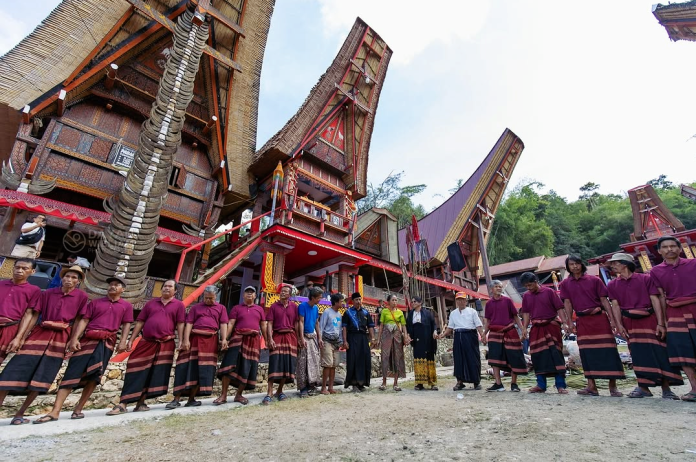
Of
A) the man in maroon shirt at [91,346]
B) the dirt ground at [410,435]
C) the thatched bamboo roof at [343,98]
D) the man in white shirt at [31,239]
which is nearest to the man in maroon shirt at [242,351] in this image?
the dirt ground at [410,435]

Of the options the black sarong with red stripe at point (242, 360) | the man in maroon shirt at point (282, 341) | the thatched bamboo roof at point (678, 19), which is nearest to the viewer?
the black sarong with red stripe at point (242, 360)

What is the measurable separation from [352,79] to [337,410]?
1111 cm

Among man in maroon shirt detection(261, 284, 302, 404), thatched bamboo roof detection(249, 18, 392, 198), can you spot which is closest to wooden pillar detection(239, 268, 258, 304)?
thatched bamboo roof detection(249, 18, 392, 198)

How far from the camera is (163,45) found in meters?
9.09

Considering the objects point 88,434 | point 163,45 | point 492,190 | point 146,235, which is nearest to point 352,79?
point 163,45

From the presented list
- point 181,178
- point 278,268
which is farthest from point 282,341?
point 181,178

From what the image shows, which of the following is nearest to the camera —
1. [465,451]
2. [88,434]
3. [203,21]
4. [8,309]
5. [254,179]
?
[465,451]

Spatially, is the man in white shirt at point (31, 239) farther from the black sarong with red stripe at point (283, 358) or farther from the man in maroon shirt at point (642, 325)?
the man in maroon shirt at point (642, 325)

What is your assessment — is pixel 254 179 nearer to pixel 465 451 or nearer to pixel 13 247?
pixel 13 247

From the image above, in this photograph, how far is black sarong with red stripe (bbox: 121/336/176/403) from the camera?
11.0 feet

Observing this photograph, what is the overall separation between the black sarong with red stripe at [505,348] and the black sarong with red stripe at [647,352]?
1.18 meters

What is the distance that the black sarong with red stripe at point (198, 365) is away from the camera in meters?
3.56

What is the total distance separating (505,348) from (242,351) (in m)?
3.44

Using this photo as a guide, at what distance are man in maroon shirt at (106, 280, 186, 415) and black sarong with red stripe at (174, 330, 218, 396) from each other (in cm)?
13
